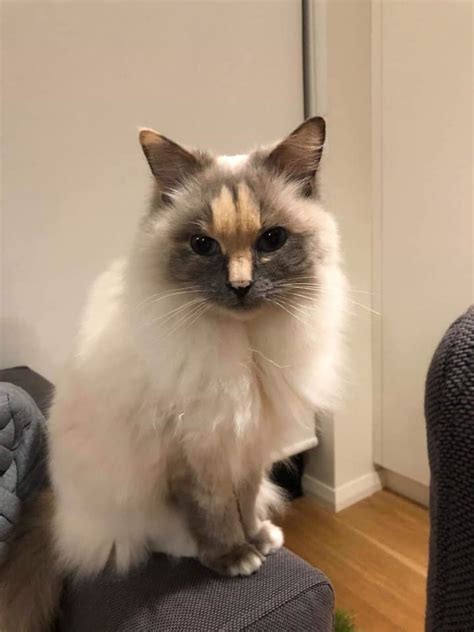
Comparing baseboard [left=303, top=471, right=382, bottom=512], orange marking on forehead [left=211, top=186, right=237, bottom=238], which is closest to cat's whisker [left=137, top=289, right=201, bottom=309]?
orange marking on forehead [left=211, top=186, right=237, bottom=238]

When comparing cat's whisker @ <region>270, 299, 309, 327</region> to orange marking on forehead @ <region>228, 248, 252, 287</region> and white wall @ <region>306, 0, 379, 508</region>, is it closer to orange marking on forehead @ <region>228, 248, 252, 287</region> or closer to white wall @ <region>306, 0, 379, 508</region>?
orange marking on forehead @ <region>228, 248, 252, 287</region>

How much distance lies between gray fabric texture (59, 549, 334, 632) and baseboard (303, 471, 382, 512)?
1.24m

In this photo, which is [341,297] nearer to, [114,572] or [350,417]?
[114,572]

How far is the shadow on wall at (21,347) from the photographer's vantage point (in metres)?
1.46

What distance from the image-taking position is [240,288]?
0.83m

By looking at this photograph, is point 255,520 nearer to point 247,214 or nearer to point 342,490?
point 247,214

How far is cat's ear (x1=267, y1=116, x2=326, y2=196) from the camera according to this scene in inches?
35.5

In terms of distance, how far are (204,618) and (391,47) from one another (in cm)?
177

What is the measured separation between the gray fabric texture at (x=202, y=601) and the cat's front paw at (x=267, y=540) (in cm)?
6

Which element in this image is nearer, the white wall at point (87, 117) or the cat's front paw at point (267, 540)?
the cat's front paw at point (267, 540)

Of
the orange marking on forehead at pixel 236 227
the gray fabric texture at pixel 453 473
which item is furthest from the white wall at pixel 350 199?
the gray fabric texture at pixel 453 473

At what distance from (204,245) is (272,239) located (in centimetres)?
11

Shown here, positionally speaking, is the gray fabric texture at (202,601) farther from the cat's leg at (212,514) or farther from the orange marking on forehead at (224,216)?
the orange marking on forehead at (224,216)

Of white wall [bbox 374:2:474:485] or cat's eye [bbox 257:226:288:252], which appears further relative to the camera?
white wall [bbox 374:2:474:485]
